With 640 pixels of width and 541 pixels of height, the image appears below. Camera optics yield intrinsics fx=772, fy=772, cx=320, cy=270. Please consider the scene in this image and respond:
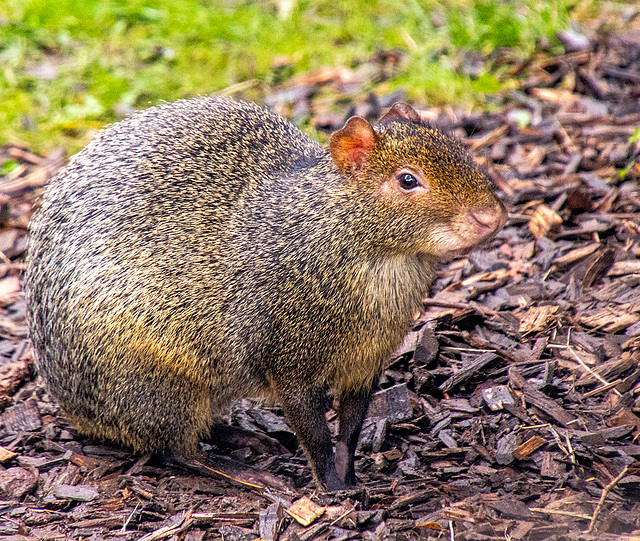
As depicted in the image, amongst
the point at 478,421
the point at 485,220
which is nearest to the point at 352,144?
the point at 485,220

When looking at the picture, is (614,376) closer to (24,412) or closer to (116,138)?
(116,138)

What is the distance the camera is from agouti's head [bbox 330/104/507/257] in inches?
151

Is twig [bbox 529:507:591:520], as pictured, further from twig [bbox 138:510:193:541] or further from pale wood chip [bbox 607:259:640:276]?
pale wood chip [bbox 607:259:640:276]

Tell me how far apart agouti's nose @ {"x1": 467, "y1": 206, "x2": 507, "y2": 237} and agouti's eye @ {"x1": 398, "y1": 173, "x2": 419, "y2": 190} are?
32 cm

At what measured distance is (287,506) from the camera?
13.2 ft

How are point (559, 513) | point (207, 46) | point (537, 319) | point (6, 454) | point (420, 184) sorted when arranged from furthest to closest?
point (207, 46), point (537, 319), point (6, 454), point (420, 184), point (559, 513)

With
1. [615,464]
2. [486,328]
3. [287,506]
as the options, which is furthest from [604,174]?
[287,506]

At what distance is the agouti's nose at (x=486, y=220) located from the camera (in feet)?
12.5

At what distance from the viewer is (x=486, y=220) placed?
379cm

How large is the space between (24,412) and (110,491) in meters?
1.03

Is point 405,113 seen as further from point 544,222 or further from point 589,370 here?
point 544,222

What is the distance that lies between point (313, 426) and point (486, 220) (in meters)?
1.49

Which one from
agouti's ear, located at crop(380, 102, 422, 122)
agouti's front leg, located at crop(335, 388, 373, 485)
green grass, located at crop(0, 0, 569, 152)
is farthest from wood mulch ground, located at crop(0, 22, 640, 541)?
green grass, located at crop(0, 0, 569, 152)

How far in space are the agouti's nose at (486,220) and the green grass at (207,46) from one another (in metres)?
3.77
